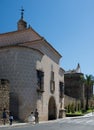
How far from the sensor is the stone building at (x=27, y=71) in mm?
34750

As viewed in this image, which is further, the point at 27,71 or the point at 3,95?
the point at 27,71

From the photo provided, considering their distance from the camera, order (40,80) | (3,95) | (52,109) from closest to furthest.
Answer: (3,95) < (40,80) < (52,109)

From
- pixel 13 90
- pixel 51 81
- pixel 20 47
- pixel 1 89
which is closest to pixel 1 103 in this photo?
pixel 1 89

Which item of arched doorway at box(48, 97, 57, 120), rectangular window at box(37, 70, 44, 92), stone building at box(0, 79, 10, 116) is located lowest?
arched doorway at box(48, 97, 57, 120)

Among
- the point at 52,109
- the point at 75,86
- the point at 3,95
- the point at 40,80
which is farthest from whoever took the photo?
the point at 75,86

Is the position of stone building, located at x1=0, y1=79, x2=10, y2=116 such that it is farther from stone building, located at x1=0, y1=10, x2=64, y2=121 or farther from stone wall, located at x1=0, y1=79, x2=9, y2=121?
stone building, located at x1=0, y1=10, x2=64, y2=121

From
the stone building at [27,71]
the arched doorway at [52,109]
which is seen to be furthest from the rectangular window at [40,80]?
the arched doorway at [52,109]

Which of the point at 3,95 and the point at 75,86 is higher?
the point at 75,86

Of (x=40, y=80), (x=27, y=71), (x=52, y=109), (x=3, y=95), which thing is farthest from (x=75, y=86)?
(x=3, y=95)

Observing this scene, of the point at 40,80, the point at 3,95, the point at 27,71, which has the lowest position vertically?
the point at 3,95

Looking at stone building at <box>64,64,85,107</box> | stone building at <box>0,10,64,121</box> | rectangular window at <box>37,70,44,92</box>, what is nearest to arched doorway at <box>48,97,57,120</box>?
stone building at <box>0,10,64,121</box>

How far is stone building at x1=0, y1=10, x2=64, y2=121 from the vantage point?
34750 mm

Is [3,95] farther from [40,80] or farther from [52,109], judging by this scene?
[52,109]

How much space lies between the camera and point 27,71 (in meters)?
35.8
